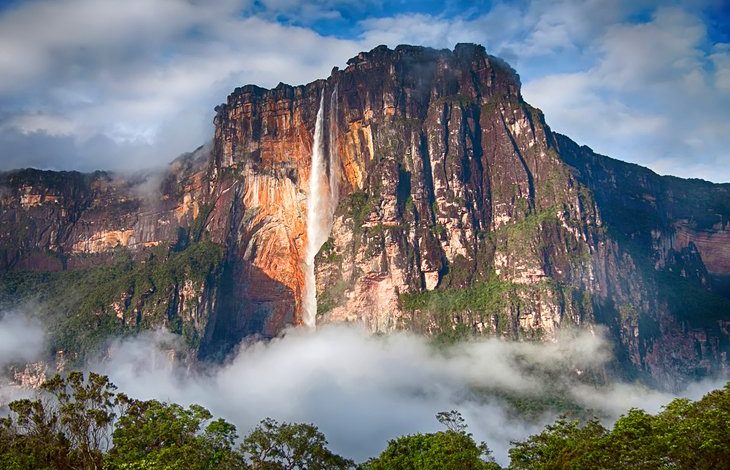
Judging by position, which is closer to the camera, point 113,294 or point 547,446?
point 547,446

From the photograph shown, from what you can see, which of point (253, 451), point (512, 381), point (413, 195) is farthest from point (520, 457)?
point (413, 195)

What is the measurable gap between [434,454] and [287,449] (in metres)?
13.8

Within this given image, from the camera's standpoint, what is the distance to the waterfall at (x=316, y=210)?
164375 mm

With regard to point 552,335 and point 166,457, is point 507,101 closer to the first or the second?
point 552,335

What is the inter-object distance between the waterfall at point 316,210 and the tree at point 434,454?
87.3 metres

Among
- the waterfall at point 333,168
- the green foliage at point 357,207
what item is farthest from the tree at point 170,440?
the waterfall at point 333,168

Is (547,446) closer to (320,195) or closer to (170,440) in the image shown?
(170,440)

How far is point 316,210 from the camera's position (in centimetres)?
16538

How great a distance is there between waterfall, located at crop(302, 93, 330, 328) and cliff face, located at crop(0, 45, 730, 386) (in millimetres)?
741

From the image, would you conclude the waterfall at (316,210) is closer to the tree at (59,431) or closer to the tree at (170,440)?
the tree at (170,440)

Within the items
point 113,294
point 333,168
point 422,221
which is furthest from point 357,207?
point 113,294

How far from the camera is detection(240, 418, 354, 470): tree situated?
238 feet

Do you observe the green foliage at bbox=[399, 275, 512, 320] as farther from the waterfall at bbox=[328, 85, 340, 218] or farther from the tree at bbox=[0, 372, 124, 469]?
the tree at bbox=[0, 372, 124, 469]

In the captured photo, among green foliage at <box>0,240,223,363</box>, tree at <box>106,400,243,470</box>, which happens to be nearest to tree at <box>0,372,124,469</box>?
tree at <box>106,400,243,470</box>
